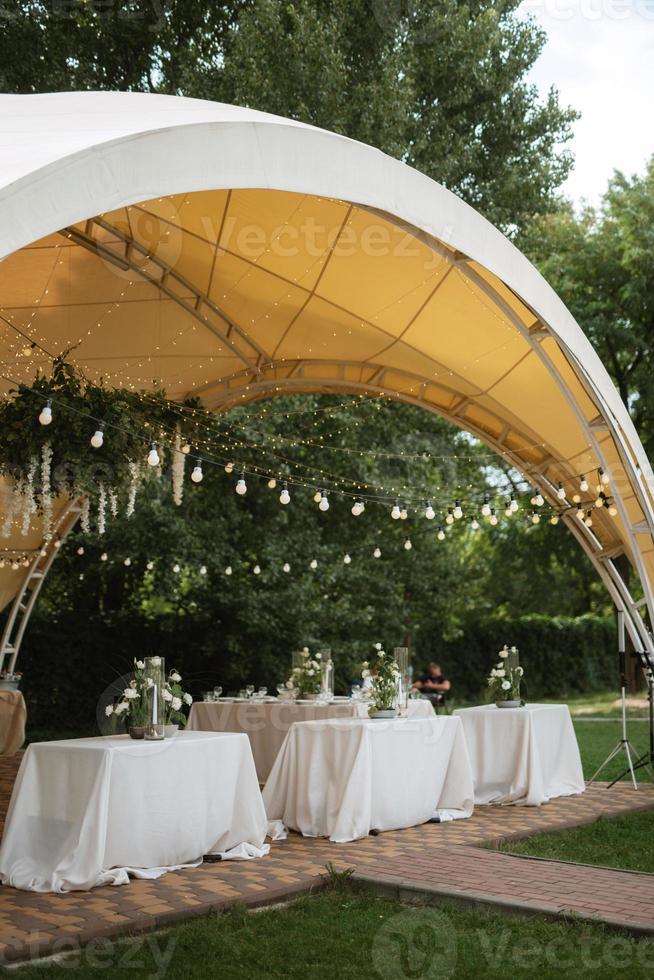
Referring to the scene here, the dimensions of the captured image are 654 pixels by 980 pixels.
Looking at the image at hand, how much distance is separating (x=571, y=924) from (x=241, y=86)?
12.1 m

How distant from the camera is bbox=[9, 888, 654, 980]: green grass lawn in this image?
4305mm

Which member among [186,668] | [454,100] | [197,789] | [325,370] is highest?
[454,100]

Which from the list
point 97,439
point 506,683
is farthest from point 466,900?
point 506,683

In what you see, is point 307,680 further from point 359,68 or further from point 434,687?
point 359,68

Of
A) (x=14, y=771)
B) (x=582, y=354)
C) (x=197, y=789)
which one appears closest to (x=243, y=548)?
(x=14, y=771)

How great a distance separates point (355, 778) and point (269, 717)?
9.11 ft

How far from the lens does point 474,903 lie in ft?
17.3

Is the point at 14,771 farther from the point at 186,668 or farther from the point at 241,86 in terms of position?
the point at 241,86

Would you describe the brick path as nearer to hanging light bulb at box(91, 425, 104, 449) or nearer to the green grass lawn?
the green grass lawn

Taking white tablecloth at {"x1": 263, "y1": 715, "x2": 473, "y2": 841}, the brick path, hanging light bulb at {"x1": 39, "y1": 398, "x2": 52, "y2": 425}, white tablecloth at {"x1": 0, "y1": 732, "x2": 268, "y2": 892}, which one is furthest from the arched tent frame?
the brick path

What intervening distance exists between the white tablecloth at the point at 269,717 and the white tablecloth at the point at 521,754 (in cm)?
66

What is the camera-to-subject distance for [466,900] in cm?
528

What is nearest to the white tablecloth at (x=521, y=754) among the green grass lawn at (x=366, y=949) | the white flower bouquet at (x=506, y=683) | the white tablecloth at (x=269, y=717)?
the white flower bouquet at (x=506, y=683)

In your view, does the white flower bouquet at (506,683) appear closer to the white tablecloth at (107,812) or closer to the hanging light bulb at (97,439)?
the white tablecloth at (107,812)
